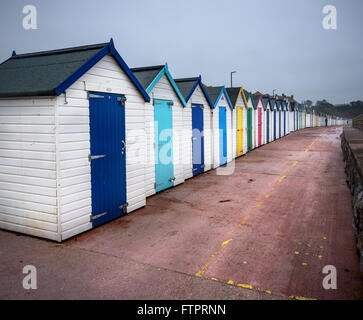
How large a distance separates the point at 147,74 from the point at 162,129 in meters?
1.62

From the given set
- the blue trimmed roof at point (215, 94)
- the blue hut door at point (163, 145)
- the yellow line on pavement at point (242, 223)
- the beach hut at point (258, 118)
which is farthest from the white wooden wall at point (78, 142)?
the beach hut at point (258, 118)

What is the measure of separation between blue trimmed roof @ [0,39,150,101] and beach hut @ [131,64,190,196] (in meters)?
1.80

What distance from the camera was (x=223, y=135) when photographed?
1423cm

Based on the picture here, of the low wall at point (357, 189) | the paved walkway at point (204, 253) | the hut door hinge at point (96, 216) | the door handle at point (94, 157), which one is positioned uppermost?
the door handle at point (94, 157)

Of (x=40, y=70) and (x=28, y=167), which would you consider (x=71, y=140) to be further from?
(x=40, y=70)

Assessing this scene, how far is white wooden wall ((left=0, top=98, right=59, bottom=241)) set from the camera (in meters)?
5.36

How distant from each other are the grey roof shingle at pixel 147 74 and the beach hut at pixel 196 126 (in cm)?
192

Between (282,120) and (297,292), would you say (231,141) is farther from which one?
(282,120)

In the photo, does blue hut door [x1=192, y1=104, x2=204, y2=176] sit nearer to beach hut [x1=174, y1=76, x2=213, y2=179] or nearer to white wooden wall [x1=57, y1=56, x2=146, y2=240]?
beach hut [x1=174, y1=76, x2=213, y2=179]

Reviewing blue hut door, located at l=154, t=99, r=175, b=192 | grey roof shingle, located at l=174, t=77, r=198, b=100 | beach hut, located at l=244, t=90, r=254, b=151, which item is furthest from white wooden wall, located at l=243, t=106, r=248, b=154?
blue hut door, located at l=154, t=99, r=175, b=192

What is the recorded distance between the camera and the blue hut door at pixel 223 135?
1384 centimetres

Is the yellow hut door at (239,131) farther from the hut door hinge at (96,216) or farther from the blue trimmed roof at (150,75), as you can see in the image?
the hut door hinge at (96,216)

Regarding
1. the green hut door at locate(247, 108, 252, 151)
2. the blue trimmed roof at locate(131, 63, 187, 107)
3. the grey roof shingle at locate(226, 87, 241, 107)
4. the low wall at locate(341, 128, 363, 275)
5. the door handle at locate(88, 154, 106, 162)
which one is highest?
the grey roof shingle at locate(226, 87, 241, 107)

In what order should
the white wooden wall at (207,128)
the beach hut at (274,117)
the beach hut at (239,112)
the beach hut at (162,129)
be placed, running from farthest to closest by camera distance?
the beach hut at (274,117) < the beach hut at (239,112) < the white wooden wall at (207,128) < the beach hut at (162,129)
